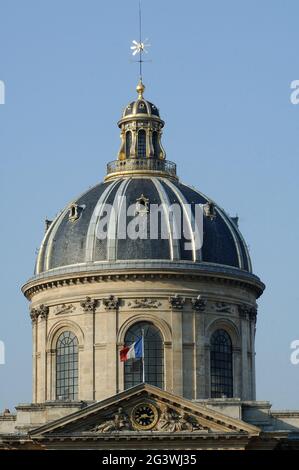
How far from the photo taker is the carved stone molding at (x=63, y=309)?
100 metres

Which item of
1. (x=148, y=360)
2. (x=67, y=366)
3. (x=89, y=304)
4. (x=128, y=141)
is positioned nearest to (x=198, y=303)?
(x=148, y=360)

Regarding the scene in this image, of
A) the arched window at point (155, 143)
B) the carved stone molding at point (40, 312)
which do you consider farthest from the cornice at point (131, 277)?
the arched window at point (155, 143)

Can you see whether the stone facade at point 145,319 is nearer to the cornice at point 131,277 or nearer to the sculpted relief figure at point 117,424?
the cornice at point 131,277

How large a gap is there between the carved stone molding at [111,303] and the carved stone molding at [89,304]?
607 mm

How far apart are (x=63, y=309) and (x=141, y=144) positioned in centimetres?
1138

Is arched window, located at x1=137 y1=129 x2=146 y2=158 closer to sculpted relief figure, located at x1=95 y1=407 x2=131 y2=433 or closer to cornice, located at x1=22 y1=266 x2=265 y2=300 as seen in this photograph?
cornice, located at x1=22 y1=266 x2=265 y2=300

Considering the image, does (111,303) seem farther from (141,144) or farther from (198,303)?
(141,144)

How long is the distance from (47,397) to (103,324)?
527 cm

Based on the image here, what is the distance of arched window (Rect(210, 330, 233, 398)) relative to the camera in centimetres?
9950

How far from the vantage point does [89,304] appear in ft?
326

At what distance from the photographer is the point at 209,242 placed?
101 meters
